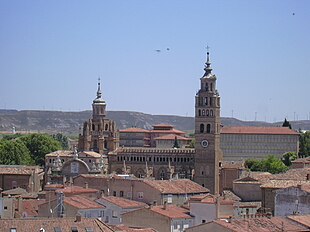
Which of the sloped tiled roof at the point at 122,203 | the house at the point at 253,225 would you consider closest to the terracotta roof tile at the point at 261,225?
the house at the point at 253,225

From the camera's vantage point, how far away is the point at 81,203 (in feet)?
217

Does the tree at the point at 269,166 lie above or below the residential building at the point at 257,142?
below

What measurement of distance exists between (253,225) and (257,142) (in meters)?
109

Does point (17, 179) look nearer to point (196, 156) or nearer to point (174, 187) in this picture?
point (196, 156)

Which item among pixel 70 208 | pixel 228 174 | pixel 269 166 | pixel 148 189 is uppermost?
pixel 269 166

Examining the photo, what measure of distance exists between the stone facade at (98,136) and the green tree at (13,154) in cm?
924

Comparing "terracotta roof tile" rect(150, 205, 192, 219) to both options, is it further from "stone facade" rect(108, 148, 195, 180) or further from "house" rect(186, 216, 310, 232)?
"stone facade" rect(108, 148, 195, 180)

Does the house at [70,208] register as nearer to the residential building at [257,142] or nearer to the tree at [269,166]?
the tree at [269,166]

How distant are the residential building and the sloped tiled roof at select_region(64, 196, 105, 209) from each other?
9132 cm

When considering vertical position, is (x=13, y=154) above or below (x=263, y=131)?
below

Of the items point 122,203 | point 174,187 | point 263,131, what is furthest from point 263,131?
point 122,203

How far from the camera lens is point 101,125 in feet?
389

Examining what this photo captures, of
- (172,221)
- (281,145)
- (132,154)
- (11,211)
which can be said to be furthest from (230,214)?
(281,145)

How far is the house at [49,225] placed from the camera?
48438 millimetres
